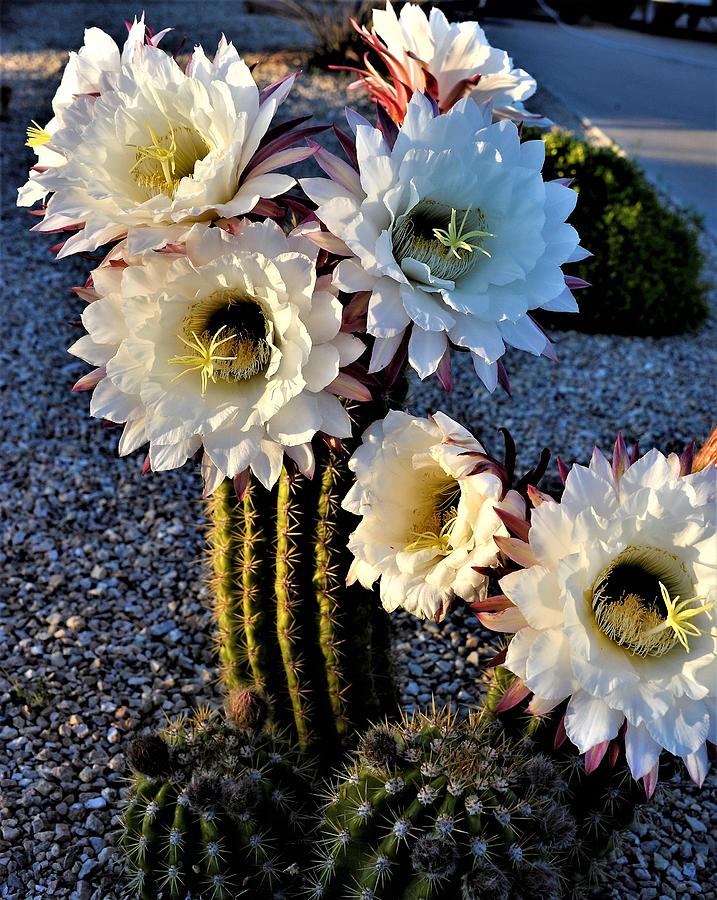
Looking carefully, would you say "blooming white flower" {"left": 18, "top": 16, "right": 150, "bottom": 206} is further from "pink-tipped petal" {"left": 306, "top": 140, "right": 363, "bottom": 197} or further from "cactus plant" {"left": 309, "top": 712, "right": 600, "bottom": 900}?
"cactus plant" {"left": 309, "top": 712, "right": 600, "bottom": 900}

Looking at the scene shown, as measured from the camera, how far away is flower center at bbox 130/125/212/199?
4.00 feet

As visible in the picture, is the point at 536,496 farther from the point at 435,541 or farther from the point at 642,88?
the point at 642,88

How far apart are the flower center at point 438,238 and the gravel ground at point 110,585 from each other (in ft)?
3.82

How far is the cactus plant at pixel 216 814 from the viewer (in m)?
1.51

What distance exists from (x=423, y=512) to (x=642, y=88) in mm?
8666

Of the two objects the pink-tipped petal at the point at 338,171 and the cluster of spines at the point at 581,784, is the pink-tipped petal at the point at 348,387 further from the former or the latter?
the cluster of spines at the point at 581,784

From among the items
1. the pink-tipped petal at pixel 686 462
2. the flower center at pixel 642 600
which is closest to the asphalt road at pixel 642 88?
the pink-tipped petal at pixel 686 462

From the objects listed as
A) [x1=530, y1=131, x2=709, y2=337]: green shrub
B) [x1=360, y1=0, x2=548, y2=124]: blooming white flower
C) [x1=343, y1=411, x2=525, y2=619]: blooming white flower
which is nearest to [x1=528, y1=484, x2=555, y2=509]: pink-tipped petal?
[x1=343, y1=411, x2=525, y2=619]: blooming white flower

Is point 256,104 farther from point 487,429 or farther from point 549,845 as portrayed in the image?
point 487,429

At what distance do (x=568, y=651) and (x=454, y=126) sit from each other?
0.69 m

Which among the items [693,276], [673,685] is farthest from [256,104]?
[693,276]

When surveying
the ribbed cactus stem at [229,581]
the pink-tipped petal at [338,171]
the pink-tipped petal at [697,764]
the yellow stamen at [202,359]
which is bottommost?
the ribbed cactus stem at [229,581]

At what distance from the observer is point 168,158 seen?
122 cm

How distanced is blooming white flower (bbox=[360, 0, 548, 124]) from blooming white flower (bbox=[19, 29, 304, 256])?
0.20 meters
